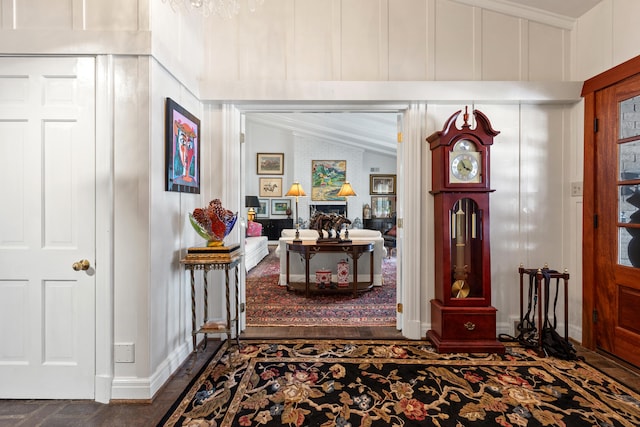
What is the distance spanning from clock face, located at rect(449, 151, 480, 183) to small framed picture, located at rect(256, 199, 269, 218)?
8107mm

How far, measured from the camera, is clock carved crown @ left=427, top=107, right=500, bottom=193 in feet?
9.20

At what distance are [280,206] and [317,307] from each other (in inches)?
258

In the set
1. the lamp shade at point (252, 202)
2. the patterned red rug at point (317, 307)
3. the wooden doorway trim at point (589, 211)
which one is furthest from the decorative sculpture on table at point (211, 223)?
the lamp shade at point (252, 202)

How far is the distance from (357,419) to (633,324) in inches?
93.9

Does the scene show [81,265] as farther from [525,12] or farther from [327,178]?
[327,178]

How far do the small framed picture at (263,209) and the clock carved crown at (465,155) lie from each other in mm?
8064

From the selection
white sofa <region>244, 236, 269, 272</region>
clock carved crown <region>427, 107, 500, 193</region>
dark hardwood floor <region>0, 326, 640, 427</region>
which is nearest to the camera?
dark hardwood floor <region>0, 326, 640, 427</region>

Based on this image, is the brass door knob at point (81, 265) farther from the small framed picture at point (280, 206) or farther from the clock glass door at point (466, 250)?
the small framed picture at point (280, 206)

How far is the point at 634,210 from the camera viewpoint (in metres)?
2.54

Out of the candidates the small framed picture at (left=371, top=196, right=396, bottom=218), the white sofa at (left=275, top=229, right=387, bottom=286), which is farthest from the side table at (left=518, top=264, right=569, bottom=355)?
the small framed picture at (left=371, top=196, right=396, bottom=218)

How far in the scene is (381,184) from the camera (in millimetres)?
10469

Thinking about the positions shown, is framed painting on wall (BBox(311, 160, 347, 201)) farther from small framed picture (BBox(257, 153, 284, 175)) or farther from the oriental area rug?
the oriental area rug

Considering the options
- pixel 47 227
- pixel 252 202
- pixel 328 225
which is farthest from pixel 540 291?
pixel 252 202

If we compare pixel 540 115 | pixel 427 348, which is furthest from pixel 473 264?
pixel 540 115
